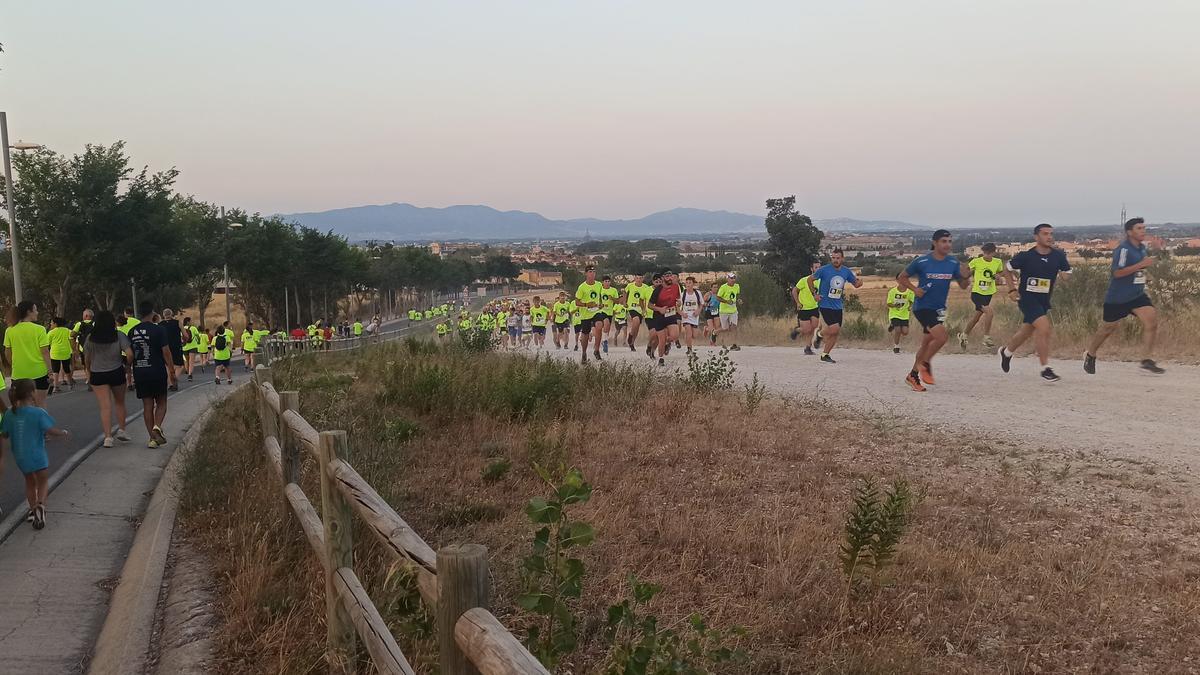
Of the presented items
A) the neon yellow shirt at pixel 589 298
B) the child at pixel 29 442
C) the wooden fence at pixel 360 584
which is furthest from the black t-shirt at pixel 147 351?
the neon yellow shirt at pixel 589 298

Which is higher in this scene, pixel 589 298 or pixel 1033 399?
pixel 589 298

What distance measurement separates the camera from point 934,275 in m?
10.7

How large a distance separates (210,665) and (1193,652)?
450cm

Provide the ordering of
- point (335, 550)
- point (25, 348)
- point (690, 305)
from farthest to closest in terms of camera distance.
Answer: point (690, 305) → point (25, 348) → point (335, 550)

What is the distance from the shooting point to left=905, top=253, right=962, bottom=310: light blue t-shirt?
10703mm

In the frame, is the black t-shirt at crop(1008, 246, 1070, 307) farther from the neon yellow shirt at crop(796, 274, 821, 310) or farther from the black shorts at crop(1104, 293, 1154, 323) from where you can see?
the neon yellow shirt at crop(796, 274, 821, 310)

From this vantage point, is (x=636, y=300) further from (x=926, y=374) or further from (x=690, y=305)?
(x=926, y=374)

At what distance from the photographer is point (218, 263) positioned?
44.8 metres

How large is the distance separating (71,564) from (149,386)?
458 centimetres

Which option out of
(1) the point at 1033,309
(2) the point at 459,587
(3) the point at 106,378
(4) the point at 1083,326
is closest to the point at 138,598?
(2) the point at 459,587

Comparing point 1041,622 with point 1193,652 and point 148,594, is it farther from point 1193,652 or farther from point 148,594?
point 148,594

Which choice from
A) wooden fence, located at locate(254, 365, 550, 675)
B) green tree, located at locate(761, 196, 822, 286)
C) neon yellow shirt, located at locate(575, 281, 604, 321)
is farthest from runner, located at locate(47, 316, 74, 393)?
green tree, located at locate(761, 196, 822, 286)

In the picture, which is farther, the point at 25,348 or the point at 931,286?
the point at 931,286

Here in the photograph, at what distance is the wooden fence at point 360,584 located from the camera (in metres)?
2.11
